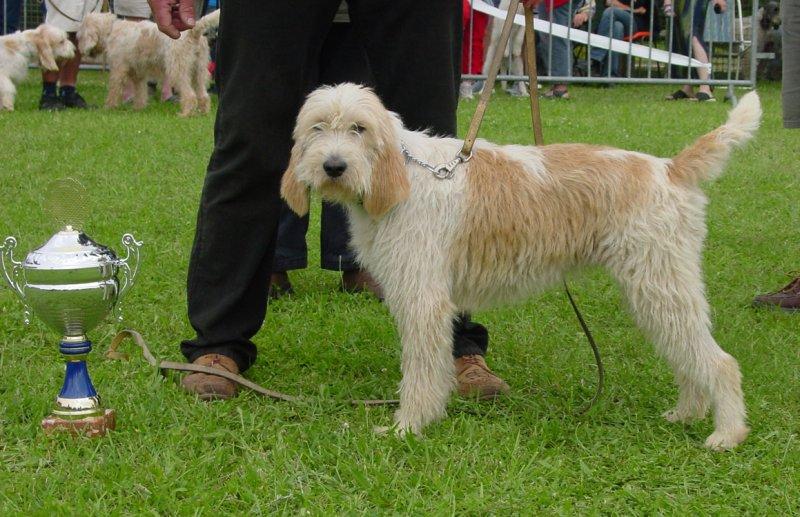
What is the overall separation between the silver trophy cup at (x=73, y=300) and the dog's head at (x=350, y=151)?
702 millimetres

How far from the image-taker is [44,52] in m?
11.4

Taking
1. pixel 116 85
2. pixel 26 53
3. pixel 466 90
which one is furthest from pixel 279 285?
pixel 466 90

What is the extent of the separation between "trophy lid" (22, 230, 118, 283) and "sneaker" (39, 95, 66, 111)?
8.83 meters

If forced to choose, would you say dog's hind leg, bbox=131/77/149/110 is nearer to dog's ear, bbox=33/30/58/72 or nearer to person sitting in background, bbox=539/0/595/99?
dog's ear, bbox=33/30/58/72

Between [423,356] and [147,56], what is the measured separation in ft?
31.2

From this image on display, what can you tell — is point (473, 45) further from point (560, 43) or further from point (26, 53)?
point (26, 53)

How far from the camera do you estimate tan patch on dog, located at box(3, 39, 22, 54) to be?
11.9 meters

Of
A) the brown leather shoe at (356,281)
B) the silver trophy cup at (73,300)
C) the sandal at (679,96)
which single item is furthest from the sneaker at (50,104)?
the silver trophy cup at (73,300)

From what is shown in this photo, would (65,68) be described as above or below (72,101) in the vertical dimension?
above

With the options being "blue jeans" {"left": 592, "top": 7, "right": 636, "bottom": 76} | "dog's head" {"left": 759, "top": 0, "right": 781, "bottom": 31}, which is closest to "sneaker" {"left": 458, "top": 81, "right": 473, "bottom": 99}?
"blue jeans" {"left": 592, "top": 7, "right": 636, "bottom": 76}

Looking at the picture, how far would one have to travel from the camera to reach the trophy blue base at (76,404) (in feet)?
10.2

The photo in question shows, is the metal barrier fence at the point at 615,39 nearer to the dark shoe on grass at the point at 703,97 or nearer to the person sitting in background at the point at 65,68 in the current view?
the dark shoe on grass at the point at 703,97

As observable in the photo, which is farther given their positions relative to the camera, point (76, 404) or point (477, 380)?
point (477, 380)

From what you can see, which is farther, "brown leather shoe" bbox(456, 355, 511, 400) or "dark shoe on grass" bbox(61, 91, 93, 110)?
"dark shoe on grass" bbox(61, 91, 93, 110)
